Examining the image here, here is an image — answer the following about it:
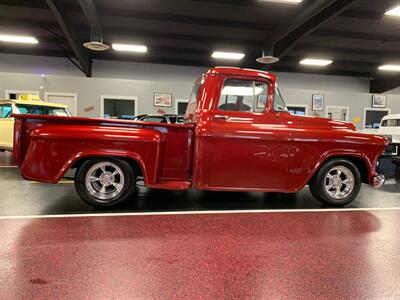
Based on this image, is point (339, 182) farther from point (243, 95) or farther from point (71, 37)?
point (71, 37)

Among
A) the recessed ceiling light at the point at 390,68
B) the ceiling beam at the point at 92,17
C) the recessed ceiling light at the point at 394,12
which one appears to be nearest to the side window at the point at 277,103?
the ceiling beam at the point at 92,17

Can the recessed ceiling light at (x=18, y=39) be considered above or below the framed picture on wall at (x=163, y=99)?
above

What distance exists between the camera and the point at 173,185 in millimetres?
3645

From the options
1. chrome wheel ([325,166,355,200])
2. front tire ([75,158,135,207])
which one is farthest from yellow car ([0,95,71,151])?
chrome wheel ([325,166,355,200])

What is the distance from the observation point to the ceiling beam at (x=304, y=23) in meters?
7.68

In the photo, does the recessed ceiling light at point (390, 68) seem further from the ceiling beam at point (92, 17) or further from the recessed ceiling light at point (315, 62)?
the ceiling beam at point (92, 17)

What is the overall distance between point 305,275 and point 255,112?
221 cm

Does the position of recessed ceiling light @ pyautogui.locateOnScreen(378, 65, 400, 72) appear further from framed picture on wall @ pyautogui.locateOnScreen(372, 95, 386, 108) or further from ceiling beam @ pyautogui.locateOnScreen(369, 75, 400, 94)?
framed picture on wall @ pyautogui.locateOnScreen(372, 95, 386, 108)

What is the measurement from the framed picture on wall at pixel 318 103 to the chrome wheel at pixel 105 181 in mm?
12314

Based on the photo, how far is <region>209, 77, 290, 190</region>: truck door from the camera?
11.9ft

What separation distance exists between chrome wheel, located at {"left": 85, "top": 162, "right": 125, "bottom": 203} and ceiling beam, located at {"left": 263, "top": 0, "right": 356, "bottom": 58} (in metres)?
6.92

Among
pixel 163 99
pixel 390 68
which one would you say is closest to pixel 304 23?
pixel 163 99

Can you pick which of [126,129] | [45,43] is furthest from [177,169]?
[45,43]

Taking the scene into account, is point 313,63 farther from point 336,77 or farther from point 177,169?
point 177,169
